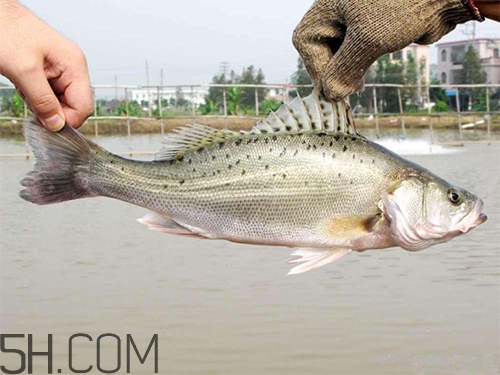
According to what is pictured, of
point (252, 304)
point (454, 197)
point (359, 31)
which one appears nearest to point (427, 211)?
point (454, 197)

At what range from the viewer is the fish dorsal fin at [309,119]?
141 inches

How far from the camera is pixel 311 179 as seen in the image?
3.60 m

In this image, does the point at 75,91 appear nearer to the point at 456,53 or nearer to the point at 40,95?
the point at 40,95

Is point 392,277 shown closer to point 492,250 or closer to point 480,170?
point 492,250

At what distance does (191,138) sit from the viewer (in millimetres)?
3627

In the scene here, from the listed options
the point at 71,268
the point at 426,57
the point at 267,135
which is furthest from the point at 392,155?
the point at 426,57

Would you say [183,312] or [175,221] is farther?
[183,312]

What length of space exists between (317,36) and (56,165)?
3.54 feet

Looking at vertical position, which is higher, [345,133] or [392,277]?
[345,133]

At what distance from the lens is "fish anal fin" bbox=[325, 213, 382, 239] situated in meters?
3.46

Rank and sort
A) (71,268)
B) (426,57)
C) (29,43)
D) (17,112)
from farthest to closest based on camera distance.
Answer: (426,57) → (17,112) → (71,268) → (29,43)

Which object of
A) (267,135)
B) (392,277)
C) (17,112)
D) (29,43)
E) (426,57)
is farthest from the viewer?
(426,57)

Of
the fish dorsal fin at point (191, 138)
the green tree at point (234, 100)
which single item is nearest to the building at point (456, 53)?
the green tree at point (234, 100)

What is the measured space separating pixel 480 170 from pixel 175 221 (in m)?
26.5
